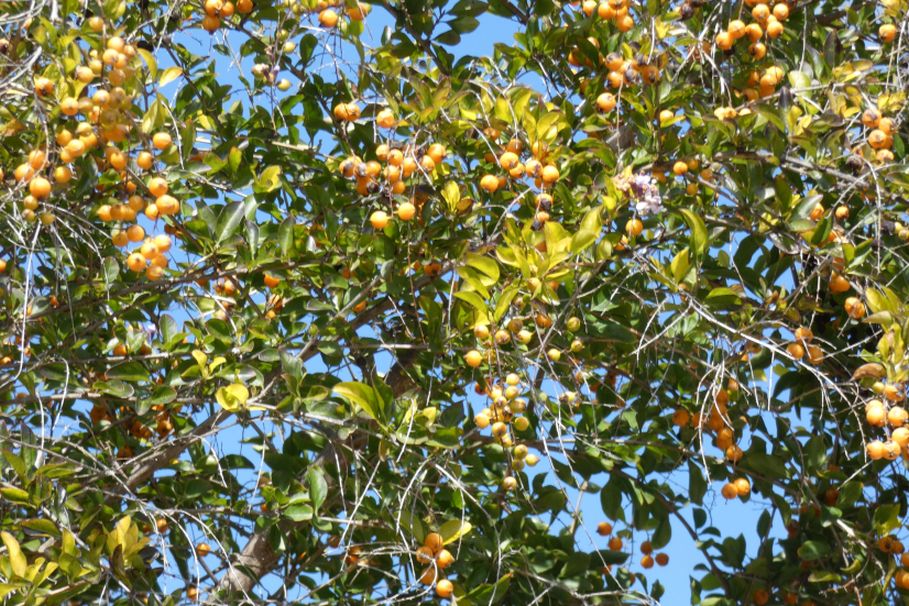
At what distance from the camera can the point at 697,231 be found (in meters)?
2.73

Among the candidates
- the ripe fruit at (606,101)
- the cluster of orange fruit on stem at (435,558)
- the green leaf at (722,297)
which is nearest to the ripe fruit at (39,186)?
the cluster of orange fruit on stem at (435,558)

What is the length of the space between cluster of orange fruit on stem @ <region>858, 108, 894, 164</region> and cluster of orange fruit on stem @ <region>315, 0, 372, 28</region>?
3.86ft

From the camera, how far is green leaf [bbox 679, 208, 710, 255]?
2.72 metres

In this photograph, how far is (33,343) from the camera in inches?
135

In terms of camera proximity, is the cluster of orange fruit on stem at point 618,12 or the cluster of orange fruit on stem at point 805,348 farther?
the cluster of orange fruit on stem at point 618,12

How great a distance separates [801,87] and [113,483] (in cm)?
190

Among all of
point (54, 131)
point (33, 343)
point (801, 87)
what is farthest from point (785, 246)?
point (33, 343)

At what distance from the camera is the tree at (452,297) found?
107 inches

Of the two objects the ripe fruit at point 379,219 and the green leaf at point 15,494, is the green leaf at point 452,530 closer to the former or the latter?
the ripe fruit at point 379,219

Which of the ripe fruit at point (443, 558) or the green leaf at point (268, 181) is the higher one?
the green leaf at point (268, 181)

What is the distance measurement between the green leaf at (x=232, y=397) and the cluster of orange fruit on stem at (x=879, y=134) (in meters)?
1.47

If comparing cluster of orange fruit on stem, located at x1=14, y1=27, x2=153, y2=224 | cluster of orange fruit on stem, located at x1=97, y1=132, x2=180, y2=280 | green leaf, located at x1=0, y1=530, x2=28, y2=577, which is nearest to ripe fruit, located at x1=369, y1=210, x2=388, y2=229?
cluster of orange fruit on stem, located at x1=97, y1=132, x2=180, y2=280

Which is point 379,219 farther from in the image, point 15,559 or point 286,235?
point 15,559

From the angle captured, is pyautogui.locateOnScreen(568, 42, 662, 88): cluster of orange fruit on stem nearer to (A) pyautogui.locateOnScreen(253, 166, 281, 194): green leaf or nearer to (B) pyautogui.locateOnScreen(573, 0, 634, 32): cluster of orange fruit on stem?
(B) pyautogui.locateOnScreen(573, 0, 634, 32): cluster of orange fruit on stem
